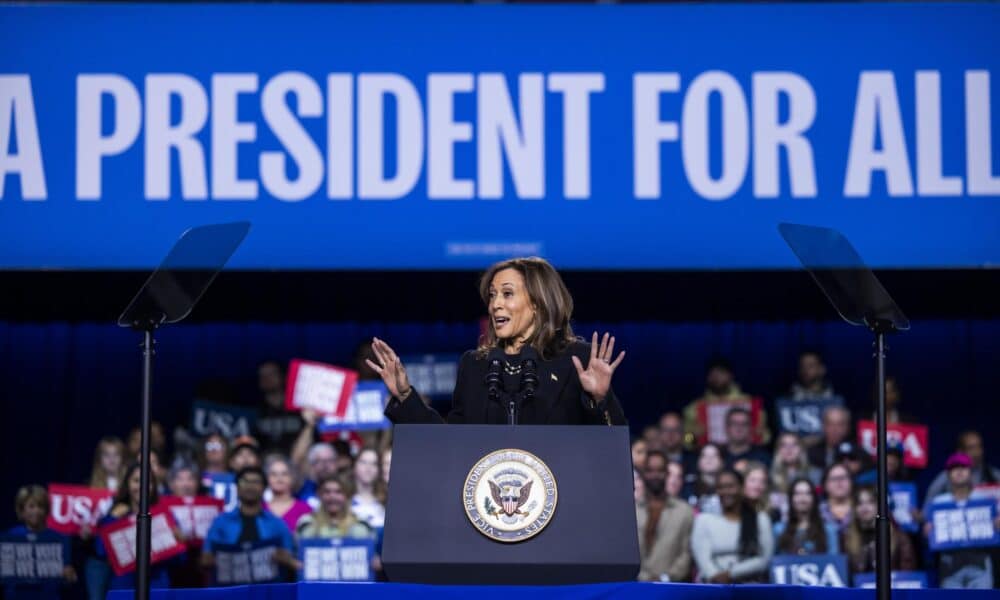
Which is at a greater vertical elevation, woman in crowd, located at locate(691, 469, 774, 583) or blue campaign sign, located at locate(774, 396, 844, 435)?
blue campaign sign, located at locate(774, 396, 844, 435)

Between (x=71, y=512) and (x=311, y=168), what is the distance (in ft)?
7.61

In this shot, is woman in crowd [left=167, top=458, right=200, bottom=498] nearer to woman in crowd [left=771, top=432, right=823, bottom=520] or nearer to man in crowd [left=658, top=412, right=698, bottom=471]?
man in crowd [left=658, top=412, right=698, bottom=471]

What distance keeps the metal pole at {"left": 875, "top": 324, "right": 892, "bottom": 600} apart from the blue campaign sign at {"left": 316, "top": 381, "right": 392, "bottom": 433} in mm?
4700

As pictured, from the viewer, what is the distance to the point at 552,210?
6.22 m

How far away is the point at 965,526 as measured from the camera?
21.6 feet

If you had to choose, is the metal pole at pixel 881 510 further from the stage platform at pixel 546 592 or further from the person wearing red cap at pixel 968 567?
the person wearing red cap at pixel 968 567

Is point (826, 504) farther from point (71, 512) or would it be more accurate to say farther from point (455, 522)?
point (455, 522)

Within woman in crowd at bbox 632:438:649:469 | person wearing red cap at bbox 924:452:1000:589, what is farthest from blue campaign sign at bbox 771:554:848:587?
woman in crowd at bbox 632:438:649:469

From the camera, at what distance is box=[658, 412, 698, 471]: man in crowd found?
284 inches

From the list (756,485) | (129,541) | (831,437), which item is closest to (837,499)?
(756,485)

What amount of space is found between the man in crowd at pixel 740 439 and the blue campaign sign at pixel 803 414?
0.41m

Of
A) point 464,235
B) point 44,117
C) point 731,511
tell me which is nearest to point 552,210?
point 464,235

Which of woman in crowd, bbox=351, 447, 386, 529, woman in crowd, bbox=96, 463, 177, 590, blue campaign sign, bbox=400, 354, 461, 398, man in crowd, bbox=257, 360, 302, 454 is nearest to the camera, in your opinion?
woman in crowd, bbox=96, 463, 177, 590

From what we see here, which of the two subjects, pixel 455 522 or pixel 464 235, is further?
pixel 464 235
